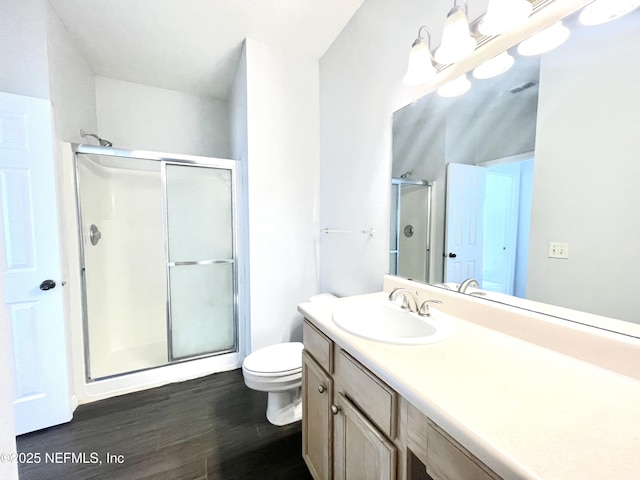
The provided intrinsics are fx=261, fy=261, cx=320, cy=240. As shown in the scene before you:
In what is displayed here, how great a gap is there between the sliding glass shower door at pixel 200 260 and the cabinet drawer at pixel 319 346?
4.49ft

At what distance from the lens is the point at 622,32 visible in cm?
74

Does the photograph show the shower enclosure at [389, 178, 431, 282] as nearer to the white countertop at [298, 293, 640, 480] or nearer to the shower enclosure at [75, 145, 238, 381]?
the white countertop at [298, 293, 640, 480]

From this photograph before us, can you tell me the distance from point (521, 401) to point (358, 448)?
0.54 metres

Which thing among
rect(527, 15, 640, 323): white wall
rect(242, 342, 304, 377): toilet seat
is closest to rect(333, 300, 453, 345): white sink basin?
rect(527, 15, 640, 323): white wall

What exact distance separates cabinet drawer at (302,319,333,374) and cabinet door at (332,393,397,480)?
0.13 m

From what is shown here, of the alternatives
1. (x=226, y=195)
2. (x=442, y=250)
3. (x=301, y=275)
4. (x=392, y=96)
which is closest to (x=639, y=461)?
(x=442, y=250)

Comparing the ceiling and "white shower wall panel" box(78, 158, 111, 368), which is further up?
the ceiling

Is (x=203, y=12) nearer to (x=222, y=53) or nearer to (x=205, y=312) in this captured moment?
(x=222, y=53)

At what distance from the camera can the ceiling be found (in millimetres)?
1695

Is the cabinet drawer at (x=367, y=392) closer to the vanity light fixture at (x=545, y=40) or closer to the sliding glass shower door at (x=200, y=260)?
the vanity light fixture at (x=545, y=40)

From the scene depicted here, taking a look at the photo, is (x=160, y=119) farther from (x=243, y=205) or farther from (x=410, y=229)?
(x=410, y=229)

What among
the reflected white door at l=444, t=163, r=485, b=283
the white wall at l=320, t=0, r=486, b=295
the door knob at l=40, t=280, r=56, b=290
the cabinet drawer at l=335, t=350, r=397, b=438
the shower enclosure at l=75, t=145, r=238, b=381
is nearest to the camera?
the cabinet drawer at l=335, t=350, r=397, b=438

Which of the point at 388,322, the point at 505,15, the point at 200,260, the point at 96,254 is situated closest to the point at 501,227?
the point at 388,322

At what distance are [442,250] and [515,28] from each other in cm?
91
